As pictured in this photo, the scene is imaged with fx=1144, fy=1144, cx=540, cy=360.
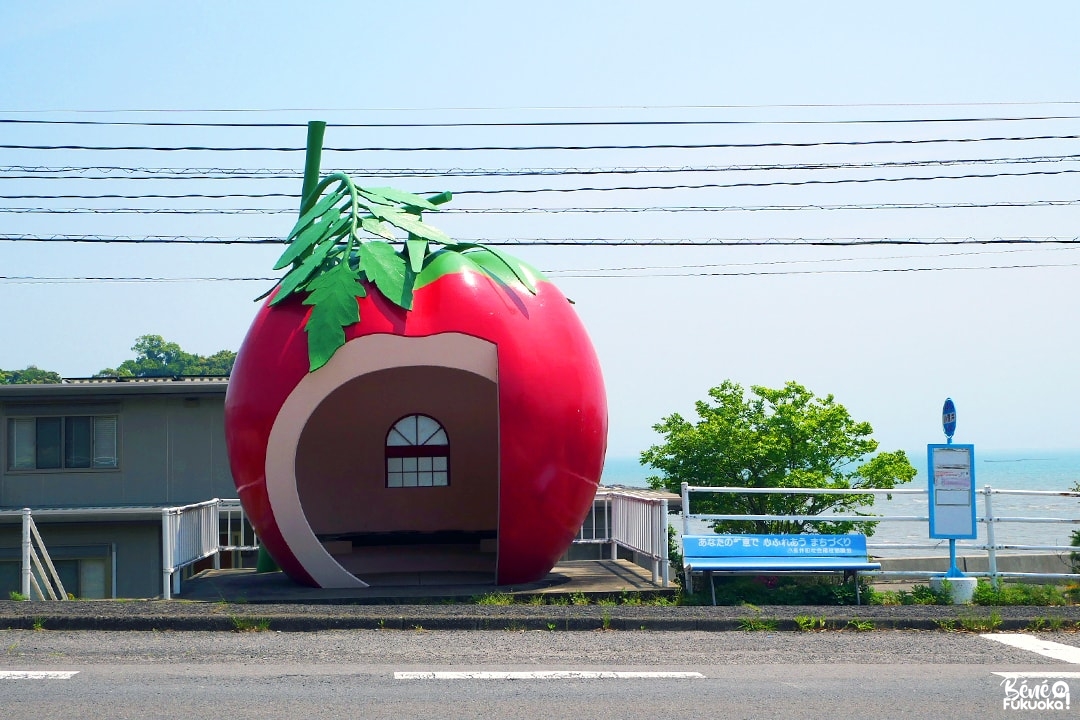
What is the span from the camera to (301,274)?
1176cm

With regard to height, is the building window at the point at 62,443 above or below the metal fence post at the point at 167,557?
above

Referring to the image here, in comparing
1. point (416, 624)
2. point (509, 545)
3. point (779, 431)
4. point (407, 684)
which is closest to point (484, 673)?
point (407, 684)

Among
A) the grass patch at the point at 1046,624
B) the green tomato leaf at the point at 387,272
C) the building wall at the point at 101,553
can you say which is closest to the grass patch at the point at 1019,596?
the grass patch at the point at 1046,624

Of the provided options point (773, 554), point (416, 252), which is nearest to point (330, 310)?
point (416, 252)

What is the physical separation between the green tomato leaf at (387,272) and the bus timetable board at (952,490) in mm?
5796

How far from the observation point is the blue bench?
11719mm

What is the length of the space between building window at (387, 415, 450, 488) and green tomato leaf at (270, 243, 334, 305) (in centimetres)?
353

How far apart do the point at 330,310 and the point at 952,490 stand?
687cm

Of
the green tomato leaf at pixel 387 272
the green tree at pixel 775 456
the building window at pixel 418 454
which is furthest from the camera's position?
the green tree at pixel 775 456

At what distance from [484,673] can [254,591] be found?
16.8ft

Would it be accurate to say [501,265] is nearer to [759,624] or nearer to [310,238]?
[310,238]

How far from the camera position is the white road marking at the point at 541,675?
7.75 metres

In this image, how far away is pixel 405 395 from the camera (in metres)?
14.9

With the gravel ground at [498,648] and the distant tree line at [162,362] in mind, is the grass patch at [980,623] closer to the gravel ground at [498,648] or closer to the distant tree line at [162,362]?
the gravel ground at [498,648]
